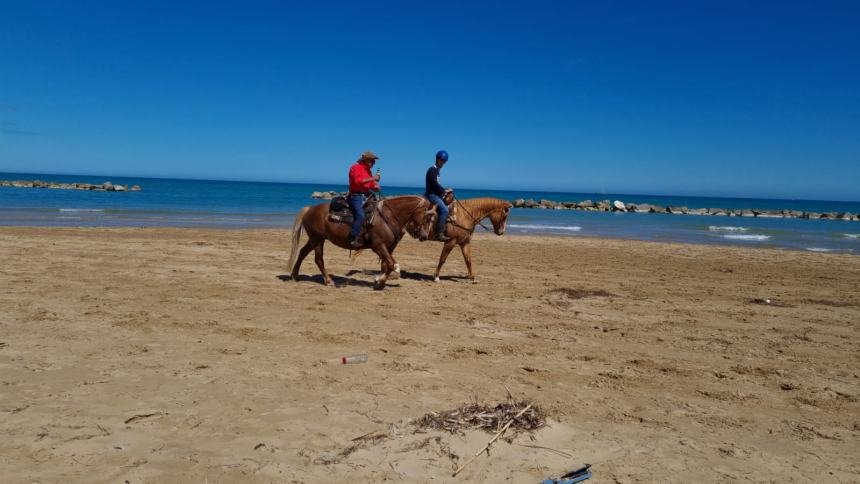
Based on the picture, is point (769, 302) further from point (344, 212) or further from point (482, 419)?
point (344, 212)

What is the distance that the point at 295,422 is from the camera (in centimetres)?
411

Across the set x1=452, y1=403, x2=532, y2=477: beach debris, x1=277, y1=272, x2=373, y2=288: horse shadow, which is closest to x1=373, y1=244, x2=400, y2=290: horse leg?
x1=277, y1=272, x2=373, y2=288: horse shadow

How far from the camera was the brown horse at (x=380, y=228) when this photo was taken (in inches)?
377

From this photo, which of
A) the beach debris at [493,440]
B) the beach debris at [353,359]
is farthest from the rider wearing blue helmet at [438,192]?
the beach debris at [493,440]

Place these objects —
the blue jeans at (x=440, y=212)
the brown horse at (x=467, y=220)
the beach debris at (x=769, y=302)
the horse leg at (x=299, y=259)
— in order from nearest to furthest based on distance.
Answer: the beach debris at (x=769, y=302) < the horse leg at (x=299, y=259) < the blue jeans at (x=440, y=212) < the brown horse at (x=467, y=220)

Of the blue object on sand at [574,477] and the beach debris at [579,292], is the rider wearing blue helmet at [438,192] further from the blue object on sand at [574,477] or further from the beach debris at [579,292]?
the blue object on sand at [574,477]

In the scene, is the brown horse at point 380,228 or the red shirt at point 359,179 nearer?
the red shirt at point 359,179

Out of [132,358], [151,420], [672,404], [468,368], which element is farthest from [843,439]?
[132,358]

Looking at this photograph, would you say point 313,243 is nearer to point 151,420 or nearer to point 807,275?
point 151,420

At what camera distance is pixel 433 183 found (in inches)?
411

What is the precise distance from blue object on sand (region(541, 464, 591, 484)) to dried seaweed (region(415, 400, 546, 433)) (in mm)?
616

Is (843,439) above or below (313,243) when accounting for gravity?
below

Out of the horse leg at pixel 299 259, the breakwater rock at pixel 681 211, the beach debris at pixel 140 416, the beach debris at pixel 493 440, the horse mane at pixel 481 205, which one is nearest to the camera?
the beach debris at pixel 493 440

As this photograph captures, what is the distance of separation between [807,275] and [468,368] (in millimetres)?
12414
